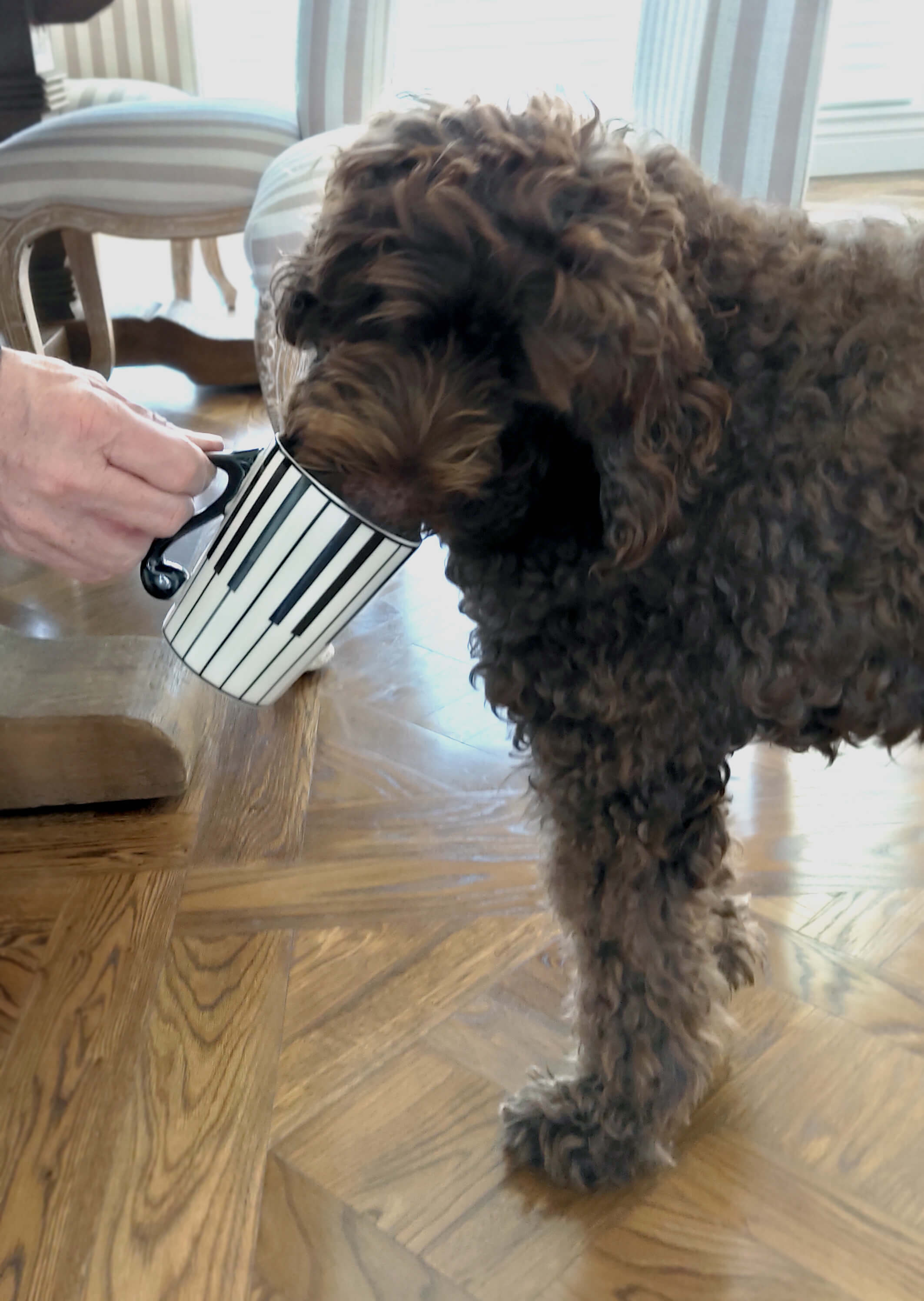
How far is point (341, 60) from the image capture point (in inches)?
77.7

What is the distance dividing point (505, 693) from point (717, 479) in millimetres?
226

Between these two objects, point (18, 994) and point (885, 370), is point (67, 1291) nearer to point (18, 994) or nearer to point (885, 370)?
point (18, 994)

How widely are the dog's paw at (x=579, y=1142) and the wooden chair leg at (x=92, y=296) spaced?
6.60 feet

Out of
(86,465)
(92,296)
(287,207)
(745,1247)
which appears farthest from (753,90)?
(92,296)

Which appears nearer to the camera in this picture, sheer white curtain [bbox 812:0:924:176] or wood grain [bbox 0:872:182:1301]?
wood grain [bbox 0:872:182:1301]

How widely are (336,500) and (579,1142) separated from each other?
564 millimetres

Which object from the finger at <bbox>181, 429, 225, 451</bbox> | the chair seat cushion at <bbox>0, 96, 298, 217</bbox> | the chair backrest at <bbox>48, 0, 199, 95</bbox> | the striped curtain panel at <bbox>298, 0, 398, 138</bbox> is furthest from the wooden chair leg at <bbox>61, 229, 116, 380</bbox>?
the finger at <bbox>181, 429, 225, 451</bbox>

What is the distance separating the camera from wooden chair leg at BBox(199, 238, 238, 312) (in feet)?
11.3

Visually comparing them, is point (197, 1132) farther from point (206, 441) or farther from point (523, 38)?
point (523, 38)

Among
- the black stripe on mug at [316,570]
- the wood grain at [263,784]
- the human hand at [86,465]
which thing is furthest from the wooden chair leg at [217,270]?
the black stripe on mug at [316,570]

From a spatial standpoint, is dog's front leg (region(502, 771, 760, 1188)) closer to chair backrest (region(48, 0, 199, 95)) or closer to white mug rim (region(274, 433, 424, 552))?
white mug rim (region(274, 433, 424, 552))

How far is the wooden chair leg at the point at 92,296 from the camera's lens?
8.40 ft

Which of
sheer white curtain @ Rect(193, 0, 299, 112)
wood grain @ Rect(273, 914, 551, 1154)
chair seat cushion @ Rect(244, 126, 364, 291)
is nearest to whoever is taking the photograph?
wood grain @ Rect(273, 914, 551, 1154)

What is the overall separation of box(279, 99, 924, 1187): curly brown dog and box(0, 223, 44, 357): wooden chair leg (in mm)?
1434
